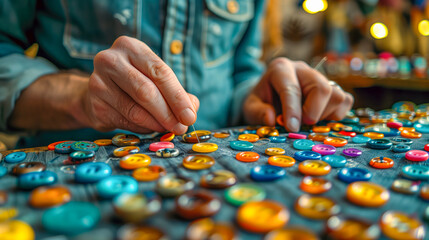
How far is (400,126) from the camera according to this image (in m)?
0.65

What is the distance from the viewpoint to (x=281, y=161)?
0.42 metres

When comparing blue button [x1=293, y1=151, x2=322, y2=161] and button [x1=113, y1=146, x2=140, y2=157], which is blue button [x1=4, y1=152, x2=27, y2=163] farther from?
blue button [x1=293, y1=151, x2=322, y2=161]

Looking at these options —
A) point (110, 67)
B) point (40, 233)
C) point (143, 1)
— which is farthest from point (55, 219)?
point (143, 1)

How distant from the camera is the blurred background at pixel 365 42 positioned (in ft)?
6.30

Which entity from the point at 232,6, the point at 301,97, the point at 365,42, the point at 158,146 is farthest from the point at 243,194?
the point at 365,42

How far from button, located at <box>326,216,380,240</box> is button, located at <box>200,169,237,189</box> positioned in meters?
0.12

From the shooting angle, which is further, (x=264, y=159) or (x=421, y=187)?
(x=264, y=159)

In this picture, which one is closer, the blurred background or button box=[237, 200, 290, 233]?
button box=[237, 200, 290, 233]

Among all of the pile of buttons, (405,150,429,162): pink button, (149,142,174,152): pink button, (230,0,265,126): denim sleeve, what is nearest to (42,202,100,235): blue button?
the pile of buttons

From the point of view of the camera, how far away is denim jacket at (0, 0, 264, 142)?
798 millimetres

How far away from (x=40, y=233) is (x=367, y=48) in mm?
3280

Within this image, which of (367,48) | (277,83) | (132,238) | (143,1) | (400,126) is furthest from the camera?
(367,48)

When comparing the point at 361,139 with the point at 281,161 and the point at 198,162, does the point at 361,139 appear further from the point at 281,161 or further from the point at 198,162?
the point at 198,162

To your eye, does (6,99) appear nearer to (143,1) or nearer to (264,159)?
(143,1)
